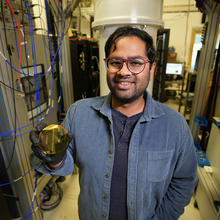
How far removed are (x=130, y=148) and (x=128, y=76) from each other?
34cm

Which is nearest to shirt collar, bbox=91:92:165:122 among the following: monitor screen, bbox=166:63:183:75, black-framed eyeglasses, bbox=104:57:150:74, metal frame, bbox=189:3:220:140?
black-framed eyeglasses, bbox=104:57:150:74

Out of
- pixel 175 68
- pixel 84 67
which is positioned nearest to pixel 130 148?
pixel 84 67

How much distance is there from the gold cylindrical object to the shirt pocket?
412 mm

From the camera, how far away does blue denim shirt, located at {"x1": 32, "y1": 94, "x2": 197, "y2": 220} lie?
0.76m

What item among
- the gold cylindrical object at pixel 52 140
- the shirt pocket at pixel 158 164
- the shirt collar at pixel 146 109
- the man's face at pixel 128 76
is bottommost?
the shirt pocket at pixel 158 164

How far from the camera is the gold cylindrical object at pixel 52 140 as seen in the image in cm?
69

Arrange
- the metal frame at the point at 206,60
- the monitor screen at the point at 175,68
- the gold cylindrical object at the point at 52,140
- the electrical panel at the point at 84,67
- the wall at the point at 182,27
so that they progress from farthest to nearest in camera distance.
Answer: the wall at the point at 182,27
the monitor screen at the point at 175,68
the electrical panel at the point at 84,67
the metal frame at the point at 206,60
the gold cylindrical object at the point at 52,140

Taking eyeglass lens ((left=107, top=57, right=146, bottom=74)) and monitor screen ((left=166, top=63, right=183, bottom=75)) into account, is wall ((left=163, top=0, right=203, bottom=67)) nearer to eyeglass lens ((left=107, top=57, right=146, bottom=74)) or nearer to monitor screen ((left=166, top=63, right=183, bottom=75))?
monitor screen ((left=166, top=63, right=183, bottom=75))

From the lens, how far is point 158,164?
2.52 ft

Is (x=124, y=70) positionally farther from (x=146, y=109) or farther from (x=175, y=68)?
(x=175, y=68)

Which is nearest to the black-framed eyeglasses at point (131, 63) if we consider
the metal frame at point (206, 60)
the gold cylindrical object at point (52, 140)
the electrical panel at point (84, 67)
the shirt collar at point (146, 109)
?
the shirt collar at point (146, 109)

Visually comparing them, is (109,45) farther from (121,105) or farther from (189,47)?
(189,47)

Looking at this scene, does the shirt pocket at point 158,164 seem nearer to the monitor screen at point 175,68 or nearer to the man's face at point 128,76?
the man's face at point 128,76

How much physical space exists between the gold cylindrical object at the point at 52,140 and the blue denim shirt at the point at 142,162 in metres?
0.14
